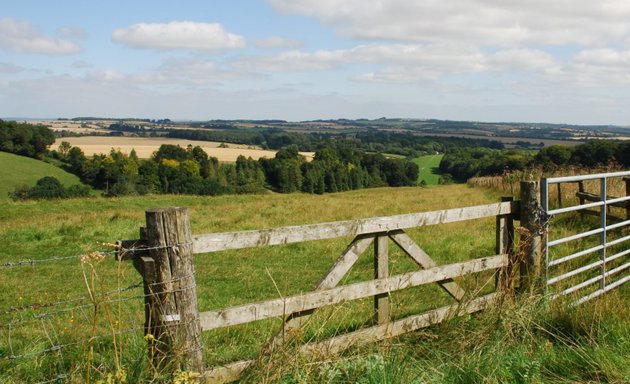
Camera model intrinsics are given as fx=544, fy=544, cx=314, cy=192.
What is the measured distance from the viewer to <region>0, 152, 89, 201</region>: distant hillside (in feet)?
228

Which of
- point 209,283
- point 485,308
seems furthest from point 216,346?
point 209,283

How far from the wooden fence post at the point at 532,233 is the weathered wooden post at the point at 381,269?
184 cm

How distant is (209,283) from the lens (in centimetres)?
1014

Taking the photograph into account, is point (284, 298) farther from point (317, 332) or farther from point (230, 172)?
point (230, 172)

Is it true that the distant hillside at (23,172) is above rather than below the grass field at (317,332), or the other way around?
below

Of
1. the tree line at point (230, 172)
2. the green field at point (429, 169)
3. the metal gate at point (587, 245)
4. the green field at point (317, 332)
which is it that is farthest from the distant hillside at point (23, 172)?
the metal gate at point (587, 245)

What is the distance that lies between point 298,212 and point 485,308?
46.3 feet

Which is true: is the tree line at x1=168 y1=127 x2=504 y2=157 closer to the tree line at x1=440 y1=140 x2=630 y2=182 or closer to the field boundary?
the tree line at x1=440 y1=140 x2=630 y2=182

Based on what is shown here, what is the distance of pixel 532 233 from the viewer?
6.07m

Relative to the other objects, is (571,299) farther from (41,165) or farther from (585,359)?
(41,165)

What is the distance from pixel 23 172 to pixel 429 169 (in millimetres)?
68626

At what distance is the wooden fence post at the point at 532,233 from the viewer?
19.9 feet

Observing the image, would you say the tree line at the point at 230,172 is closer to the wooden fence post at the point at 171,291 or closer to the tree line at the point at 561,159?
the tree line at the point at 561,159

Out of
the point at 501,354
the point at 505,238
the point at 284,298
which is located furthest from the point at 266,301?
the point at 505,238
